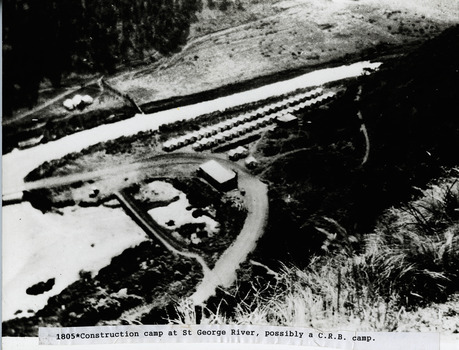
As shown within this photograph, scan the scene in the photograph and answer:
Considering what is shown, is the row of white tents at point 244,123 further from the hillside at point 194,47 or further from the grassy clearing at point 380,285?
the grassy clearing at point 380,285

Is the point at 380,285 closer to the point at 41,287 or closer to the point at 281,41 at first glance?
the point at 281,41

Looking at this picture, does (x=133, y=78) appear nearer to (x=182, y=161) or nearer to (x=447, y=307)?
(x=182, y=161)

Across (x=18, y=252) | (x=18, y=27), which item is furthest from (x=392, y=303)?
(x=18, y=27)

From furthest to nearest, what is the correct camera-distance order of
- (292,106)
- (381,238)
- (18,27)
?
(292,106) → (18,27) → (381,238)

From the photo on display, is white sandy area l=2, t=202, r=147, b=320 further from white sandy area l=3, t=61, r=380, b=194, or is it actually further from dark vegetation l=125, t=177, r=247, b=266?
white sandy area l=3, t=61, r=380, b=194

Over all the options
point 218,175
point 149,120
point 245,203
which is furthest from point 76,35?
point 245,203
